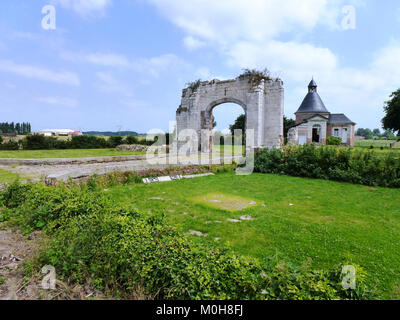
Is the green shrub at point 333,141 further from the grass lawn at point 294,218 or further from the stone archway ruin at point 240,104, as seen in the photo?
the grass lawn at point 294,218

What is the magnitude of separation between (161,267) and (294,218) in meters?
3.14

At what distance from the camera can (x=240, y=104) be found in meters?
14.9

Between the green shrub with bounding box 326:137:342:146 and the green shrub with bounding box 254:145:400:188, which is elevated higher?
the green shrub with bounding box 326:137:342:146

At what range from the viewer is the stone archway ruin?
13930mm

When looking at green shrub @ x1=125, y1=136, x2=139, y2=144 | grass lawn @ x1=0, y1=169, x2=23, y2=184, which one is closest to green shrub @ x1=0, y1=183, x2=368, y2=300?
grass lawn @ x1=0, y1=169, x2=23, y2=184

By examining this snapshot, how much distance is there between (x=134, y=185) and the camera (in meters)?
7.22

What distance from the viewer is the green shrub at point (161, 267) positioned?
1.81m

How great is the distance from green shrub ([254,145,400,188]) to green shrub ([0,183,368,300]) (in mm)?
6870

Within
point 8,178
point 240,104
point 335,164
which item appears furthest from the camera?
point 240,104

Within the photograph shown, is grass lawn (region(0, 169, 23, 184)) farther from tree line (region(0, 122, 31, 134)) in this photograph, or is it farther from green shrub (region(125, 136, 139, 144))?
tree line (region(0, 122, 31, 134))

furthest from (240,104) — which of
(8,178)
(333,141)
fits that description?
(333,141)

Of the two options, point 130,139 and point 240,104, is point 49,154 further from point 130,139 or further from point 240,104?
point 240,104

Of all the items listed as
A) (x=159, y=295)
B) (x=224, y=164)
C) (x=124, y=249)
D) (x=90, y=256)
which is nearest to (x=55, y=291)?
(x=90, y=256)

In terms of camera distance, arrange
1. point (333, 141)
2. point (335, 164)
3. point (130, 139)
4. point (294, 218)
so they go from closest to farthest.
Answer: point (294, 218), point (335, 164), point (130, 139), point (333, 141)
